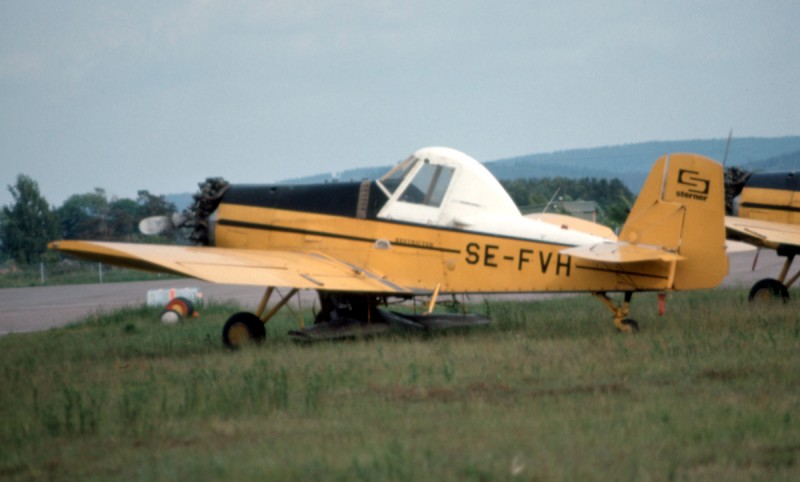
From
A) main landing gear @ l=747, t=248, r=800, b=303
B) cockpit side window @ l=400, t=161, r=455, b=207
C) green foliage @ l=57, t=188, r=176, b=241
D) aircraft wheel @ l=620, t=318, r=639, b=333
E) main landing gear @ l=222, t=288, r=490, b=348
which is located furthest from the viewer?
green foliage @ l=57, t=188, r=176, b=241

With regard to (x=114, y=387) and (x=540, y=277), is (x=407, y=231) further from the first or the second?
(x=114, y=387)

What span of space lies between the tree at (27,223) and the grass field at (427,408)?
128ft

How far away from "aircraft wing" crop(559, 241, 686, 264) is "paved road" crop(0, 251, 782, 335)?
923 cm

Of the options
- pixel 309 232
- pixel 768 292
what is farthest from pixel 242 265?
pixel 768 292

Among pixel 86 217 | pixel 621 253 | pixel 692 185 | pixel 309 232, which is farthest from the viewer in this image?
pixel 86 217

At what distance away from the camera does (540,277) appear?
10891 mm

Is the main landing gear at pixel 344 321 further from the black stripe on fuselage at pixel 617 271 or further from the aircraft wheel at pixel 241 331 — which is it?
the black stripe on fuselage at pixel 617 271

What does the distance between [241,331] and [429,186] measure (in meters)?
2.61

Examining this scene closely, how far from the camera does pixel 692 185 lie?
10625 mm

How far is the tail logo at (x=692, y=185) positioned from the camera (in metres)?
10.6

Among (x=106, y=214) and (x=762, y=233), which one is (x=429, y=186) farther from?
(x=106, y=214)

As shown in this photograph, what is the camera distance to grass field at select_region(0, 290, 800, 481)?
17.2ft

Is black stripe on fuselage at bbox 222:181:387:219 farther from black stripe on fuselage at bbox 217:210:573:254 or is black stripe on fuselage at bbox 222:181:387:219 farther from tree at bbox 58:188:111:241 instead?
tree at bbox 58:188:111:241

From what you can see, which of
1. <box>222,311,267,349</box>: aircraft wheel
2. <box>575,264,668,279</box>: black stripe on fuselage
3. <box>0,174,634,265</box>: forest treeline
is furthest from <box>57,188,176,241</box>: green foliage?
<box>575,264,668,279</box>: black stripe on fuselage
